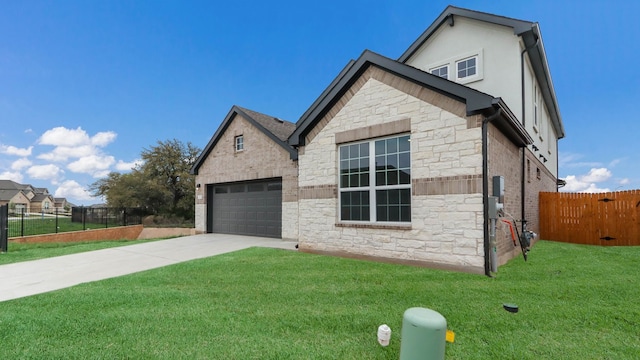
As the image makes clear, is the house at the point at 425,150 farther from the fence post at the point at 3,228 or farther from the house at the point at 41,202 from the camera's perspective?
the house at the point at 41,202

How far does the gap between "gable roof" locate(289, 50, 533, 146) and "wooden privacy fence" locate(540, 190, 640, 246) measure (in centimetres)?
519

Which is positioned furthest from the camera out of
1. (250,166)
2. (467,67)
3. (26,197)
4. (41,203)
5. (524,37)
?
(41,203)

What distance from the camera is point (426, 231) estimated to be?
6.56m

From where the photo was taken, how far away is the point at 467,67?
34.9 feet

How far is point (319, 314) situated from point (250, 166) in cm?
1039

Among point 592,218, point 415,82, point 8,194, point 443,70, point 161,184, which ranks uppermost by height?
point 443,70

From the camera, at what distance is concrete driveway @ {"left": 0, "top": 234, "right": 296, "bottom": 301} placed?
583 centimetres

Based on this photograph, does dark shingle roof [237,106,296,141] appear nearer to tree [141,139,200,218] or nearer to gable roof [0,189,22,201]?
tree [141,139,200,218]

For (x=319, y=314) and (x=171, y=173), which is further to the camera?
(x=171, y=173)

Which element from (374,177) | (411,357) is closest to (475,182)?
(374,177)

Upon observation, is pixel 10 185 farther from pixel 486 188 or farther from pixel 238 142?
pixel 486 188

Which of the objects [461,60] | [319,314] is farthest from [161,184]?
[319,314]

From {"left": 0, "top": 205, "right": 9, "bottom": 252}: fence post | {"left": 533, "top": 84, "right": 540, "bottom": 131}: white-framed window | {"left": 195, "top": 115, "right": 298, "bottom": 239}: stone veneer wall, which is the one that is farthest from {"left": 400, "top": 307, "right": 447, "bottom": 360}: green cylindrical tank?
{"left": 0, "top": 205, "right": 9, "bottom": 252}: fence post

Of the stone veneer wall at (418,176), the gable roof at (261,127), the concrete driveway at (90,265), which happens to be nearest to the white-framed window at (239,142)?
the gable roof at (261,127)
